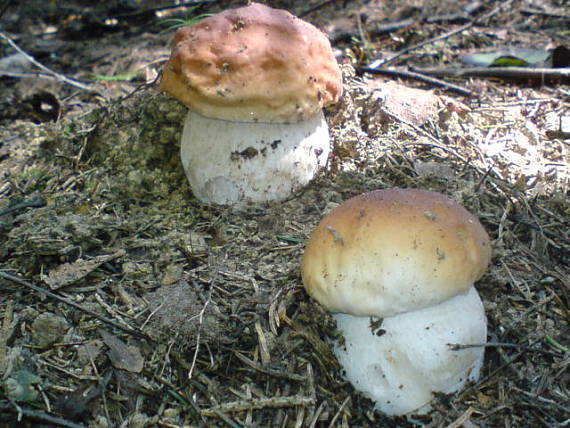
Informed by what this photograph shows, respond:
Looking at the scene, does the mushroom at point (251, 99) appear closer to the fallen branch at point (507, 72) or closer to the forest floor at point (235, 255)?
the forest floor at point (235, 255)

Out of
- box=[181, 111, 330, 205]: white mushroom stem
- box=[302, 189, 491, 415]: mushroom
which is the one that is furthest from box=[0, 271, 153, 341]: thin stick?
box=[181, 111, 330, 205]: white mushroom stem

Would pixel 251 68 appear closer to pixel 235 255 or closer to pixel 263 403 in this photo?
pixel 235 255

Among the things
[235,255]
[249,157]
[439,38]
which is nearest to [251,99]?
[249,157]

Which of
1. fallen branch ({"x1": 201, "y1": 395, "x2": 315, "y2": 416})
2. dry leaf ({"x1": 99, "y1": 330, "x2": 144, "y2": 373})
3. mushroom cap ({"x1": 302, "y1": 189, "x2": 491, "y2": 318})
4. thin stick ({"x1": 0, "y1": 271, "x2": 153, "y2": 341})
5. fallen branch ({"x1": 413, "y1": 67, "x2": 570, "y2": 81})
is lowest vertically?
fallen branch ({"x1": 413, "y1": 67, "x2": 570, "y2": 81})

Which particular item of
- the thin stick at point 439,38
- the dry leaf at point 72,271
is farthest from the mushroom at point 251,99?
the thin stick at point 439,38

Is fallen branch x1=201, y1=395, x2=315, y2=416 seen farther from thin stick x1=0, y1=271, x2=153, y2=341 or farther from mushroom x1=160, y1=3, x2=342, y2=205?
mushroom x1=160, y1=3, x2=342, y2=205

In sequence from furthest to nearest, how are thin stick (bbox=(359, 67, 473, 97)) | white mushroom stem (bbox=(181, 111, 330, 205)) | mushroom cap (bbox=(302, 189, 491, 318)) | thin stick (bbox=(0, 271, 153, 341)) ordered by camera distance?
thin stick (bbox=(359, 67, 473, 97)) < white mushroom stem (bbox=(181, 111, 330, 205)) < thin stick (bbox=(0, 271, 153, 341)) < mushroom cap (bbox=(302, 189, 491, 318))

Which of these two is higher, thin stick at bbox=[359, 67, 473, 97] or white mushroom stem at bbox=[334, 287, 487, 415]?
white mushroom stem at bbox=[334, 287, 487, 415]
